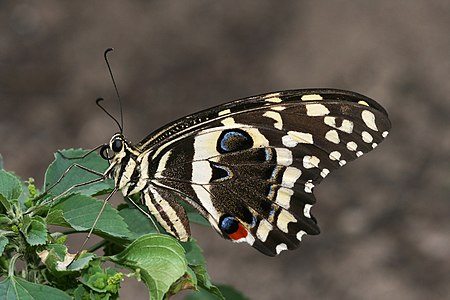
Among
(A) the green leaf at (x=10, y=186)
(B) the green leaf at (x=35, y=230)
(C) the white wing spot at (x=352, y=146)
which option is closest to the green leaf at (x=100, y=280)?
(B) the green leaf at (x=35, y=230)

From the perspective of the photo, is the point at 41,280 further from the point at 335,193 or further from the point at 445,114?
the point at 445,114

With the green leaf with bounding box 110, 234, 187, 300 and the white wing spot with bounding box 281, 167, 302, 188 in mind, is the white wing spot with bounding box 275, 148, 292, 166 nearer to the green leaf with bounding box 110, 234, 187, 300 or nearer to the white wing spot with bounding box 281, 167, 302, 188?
the white wing spot with bounding box 281, 167, 302, 188

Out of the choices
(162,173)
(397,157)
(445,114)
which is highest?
(445,114)

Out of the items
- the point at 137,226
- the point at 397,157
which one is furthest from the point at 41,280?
the point at 397,157

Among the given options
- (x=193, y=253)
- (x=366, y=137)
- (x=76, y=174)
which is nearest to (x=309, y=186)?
(x=366, y=137)

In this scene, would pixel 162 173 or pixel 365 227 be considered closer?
pixel 162 173

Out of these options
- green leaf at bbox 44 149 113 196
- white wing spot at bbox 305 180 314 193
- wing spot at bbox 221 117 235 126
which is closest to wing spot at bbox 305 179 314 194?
white wing spot at bbox 305 180 314 193

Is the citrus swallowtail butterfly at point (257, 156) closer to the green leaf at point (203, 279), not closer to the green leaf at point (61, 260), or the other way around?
the green leaf at point (203, 279)
